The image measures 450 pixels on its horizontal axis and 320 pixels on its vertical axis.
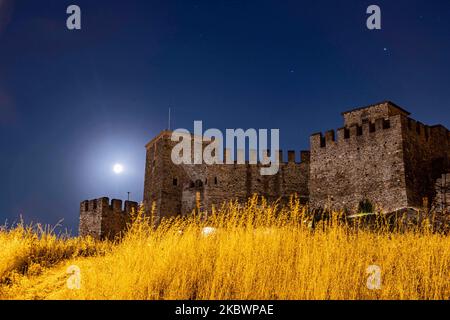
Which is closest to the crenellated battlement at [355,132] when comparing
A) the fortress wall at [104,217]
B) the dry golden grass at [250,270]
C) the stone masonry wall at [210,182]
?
the stone masonry wall at [210,182]

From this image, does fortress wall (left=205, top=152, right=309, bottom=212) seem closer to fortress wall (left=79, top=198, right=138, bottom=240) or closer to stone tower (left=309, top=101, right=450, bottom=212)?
stone tower (left=309, top=101, right=450, bottom=212)

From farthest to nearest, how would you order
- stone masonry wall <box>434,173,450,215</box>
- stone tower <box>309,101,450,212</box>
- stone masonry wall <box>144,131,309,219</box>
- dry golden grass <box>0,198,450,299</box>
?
stone masonry wall <box>144,131,309,219</box>
stone tower <box>309,101,450,212</box>
stone masonry wall <box>434,173,450,215</box>
dry golden grass <box>0,198,450,299</box>

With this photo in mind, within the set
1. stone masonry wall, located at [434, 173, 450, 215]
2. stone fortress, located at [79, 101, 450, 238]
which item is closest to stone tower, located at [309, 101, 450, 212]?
stone fortress, located at [79, 101, 450, 238]

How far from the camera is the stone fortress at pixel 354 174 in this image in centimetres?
2108

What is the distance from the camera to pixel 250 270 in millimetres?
5273

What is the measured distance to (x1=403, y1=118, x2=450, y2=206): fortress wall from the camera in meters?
21.1

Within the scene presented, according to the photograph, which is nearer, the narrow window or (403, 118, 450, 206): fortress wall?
(403, 118, 450, 206): fortress wall

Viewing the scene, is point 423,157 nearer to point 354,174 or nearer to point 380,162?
point 380,162

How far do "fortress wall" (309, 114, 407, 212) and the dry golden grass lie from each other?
14244 mm

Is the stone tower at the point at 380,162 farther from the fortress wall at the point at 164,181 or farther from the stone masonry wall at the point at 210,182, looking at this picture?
the fortress wall at the point at 164,181

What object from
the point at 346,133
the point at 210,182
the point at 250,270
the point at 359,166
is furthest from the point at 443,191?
the point at 250,270

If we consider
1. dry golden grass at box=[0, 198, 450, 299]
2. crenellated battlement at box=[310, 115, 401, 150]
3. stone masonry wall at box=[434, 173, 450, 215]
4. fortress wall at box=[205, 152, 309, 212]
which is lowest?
dry golden grass at box=[0, 198, 450, 299]
